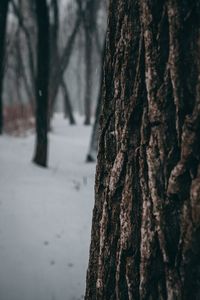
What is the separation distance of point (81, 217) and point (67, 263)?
52.2 inches

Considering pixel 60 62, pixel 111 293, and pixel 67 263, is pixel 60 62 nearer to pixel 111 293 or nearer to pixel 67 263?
pixel 67 263

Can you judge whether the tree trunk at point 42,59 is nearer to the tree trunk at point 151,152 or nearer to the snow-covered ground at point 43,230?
the snow-covered ground at point 43,230

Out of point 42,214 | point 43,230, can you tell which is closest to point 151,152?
point 43,230

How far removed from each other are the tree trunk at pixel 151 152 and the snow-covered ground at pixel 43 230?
2.66m

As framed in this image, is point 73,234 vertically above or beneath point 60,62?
beneath

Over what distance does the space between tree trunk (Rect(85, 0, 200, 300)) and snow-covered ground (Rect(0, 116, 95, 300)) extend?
8.72 ft

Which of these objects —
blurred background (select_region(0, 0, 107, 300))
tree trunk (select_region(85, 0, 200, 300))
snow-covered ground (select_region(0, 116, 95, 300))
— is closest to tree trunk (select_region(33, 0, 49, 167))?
blurred background (select_region(0, 0, 107, 300))

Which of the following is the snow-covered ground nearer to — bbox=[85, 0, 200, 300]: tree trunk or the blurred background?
the blurred background

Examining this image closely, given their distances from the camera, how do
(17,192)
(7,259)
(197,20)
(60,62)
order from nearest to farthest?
(197,20) → (7,259) → (17,192) → (60,62)

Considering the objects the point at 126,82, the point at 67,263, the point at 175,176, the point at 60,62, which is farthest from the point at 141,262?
the point at 60,62

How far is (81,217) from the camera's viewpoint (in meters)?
5.94

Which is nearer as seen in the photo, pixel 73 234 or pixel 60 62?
pixel 73 234

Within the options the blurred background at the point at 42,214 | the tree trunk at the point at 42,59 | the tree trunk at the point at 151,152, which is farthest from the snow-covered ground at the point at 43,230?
the tree trunk at the point at 151,152

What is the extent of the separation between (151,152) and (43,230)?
13.3ft
